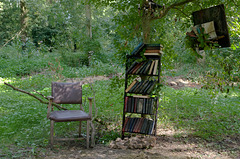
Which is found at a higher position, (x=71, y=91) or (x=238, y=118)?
(x=71, y=91)

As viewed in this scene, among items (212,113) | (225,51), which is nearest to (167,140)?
(212,113)

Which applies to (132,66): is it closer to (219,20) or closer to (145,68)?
(145,68)

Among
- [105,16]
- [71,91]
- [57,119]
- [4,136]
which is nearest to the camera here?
[57,119]

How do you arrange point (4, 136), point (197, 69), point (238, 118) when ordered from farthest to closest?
1. point (197, 69)
2. point (238, 118)
3. point (4, 136)

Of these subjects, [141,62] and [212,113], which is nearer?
[141,62]

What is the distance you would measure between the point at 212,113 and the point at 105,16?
19.3 m

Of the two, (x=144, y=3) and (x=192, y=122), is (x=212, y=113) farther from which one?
(x=144, y=3)

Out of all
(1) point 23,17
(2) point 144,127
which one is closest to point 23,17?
(1) point 23,17

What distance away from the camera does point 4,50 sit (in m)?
14.9

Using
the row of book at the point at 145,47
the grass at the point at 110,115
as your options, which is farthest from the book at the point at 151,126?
the row of book at the point at 145,47

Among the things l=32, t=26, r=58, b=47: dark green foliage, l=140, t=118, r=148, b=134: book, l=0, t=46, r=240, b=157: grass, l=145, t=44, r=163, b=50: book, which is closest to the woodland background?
l=0, t=46, r=240, b=157: grass

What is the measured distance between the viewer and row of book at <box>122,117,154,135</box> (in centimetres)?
415

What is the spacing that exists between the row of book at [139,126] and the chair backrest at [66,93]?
3.10ft

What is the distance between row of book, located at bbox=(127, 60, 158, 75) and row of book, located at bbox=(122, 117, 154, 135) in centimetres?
81
